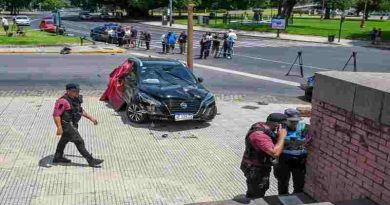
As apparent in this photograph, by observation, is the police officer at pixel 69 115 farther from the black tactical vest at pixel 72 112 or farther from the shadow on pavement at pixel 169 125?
the shadow on pavement at pixel 169 125

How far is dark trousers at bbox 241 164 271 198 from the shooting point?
5.82 meters

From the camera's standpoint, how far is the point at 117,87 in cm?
1400

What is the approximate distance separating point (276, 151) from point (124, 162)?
423 centimetres

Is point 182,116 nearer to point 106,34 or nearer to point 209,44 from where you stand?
point 209,44

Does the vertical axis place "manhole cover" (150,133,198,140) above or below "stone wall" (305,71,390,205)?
below

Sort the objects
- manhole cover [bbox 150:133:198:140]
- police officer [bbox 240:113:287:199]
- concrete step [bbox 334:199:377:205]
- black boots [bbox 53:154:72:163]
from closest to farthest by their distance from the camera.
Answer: concrete step [bbox 334:199:377:205] → police officer [bbox 240:113:287:199] → black boots [bbox 53:154:72:163] → manhole cover [bbox 150:133:198:140]

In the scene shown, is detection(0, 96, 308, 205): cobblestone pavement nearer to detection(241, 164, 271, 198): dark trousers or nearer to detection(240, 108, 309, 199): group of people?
detection(241, 164, 271, 198): dark trousers

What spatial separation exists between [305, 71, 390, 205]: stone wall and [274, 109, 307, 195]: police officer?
156 mm

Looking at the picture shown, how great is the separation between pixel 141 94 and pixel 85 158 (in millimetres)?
3577

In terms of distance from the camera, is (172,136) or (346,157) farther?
(172,136)

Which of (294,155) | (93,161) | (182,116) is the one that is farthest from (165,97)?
(294,155)

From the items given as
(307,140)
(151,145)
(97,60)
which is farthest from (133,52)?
(307,140)

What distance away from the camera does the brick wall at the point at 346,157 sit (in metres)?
4.50

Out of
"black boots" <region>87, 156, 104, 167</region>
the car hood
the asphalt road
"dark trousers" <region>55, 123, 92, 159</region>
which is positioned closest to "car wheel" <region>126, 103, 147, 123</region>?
the car hood
